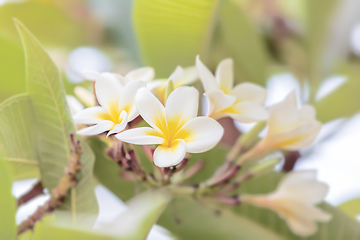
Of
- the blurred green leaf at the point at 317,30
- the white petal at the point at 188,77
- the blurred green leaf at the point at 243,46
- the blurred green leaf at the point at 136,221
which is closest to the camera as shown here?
the blurred green leaf at the point at 136,221

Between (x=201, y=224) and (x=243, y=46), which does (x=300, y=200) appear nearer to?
(x=201, y=224)

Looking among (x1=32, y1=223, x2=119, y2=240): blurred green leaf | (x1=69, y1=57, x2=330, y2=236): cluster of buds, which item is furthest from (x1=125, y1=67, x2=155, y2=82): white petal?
(x1=32, y1=223, x2=119, y2=240): blurred green leaf

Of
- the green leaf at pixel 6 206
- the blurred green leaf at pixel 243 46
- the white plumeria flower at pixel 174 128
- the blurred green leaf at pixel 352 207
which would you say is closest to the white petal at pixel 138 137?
the white plumeria flower at pixel 174 128

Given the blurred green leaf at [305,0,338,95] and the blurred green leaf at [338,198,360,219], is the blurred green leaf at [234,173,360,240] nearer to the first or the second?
the blurred green leaf at [338,198,360,219]

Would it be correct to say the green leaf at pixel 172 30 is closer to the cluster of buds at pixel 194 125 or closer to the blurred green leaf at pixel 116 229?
the cluster of buds at pixel 194 125

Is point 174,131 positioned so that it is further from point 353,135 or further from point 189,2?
point 353,135
